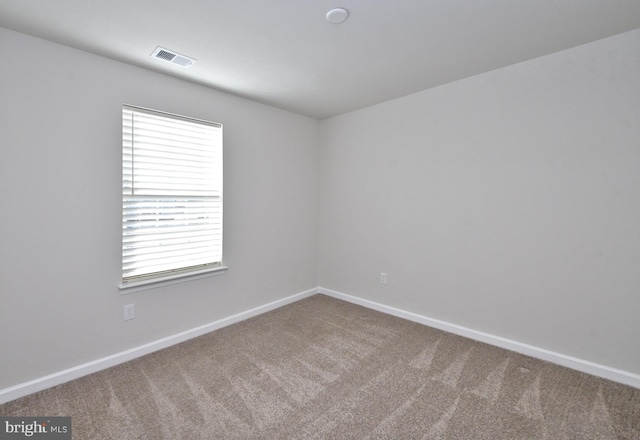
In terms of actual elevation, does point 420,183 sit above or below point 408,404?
above

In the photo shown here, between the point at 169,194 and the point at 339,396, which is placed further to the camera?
the point at 169,194

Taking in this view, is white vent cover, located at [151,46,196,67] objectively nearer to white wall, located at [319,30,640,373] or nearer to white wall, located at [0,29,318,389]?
white wall, located at [0,29,318,389]

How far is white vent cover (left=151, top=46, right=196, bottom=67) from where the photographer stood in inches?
88.1

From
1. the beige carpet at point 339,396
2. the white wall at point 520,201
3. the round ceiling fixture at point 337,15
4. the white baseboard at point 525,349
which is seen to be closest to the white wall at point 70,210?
the beige carpet at point 339,396

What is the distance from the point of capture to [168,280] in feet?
8.84

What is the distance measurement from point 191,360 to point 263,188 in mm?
1912

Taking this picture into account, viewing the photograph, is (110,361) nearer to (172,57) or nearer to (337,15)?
(172,57)

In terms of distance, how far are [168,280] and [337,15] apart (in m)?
2.52

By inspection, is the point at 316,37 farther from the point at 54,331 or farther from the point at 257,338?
the point at 54,331

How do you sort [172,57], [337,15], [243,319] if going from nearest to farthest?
1. [337,15]
2. [172,57]
3. [243,319]

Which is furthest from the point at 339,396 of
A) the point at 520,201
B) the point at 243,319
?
the point at 520,201

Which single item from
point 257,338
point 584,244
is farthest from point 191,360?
point 584,244

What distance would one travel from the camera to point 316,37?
2070 mm

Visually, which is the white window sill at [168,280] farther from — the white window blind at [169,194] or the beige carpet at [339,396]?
the beige carpet at [339,396]
